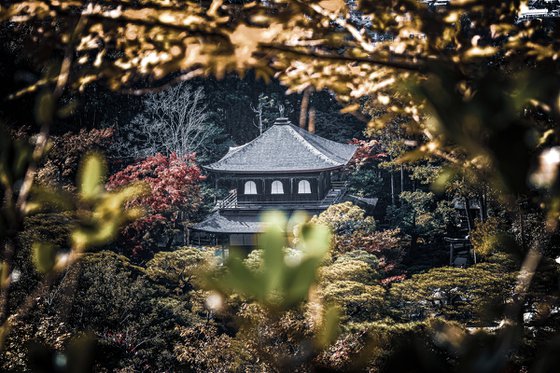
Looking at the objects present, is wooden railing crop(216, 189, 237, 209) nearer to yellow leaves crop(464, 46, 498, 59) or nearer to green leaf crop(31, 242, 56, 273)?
yellow leaves crop(464, 46, 498, 59)

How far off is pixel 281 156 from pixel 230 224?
2588 millimetres

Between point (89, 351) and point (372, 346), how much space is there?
1.19 feet

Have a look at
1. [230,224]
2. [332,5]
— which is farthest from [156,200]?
[332,5]

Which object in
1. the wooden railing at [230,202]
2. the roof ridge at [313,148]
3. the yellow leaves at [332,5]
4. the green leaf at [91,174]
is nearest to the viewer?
the green leaf at [91,174]

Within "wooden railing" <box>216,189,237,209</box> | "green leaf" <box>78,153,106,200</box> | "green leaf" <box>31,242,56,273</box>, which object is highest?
"green leaf" <box>78,153,106,200</box>

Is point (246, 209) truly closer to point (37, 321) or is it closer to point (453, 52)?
point (37, 321)

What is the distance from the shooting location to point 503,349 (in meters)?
0.45

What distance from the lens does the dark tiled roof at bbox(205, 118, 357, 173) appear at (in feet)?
48.2

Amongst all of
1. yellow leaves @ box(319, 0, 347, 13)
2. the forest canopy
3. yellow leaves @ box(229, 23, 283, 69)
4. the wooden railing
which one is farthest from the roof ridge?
yellow leaves @ box(229, 23, 283, 69)

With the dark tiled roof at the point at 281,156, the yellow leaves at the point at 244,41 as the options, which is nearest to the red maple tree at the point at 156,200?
the dark tiled roof at the point at 281,156

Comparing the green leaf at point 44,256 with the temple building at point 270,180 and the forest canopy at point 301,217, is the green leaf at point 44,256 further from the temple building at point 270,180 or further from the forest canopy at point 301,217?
the temple building at point 270,180

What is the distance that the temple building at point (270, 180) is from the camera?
1444cm

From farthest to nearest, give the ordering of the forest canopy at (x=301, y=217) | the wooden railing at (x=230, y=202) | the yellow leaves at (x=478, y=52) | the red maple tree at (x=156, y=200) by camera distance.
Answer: the wooden railing at (x=230, y=202) → the red maple tree at (x=156, y=200) → the yellow leaves at (x=478, y=52) → the forest canopy at (x=301, y=217)

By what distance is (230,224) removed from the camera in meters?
14.2
